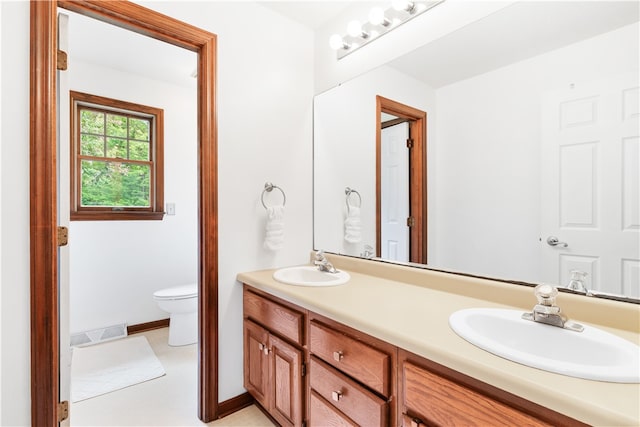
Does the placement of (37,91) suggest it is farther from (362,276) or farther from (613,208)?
(613,208)

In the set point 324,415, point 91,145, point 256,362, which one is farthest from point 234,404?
point 91,145

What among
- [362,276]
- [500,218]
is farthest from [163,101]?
[500,218]

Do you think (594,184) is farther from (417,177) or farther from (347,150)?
(347,150)

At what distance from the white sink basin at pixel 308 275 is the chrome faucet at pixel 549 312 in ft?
2.70

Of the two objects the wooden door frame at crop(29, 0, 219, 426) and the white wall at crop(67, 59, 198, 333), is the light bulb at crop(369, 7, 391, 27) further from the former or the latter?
the white wall at crop(67, 59, 198, 333)

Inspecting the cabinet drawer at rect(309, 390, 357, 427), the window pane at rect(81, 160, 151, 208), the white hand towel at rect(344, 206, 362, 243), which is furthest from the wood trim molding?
the window pane at rect(81, 160, 151, 208)

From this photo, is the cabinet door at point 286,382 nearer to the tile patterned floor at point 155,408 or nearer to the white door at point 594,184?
the tile patterned floor at point 155,408

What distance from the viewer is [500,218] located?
130 cm

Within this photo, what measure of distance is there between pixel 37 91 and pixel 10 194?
420 millimetres

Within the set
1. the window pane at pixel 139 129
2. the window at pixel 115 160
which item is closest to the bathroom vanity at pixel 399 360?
the window at pixel 115 160

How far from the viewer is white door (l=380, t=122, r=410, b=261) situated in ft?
5.50

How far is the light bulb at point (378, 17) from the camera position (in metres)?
1.68

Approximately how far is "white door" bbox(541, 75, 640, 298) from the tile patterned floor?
164cm

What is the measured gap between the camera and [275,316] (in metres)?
1.54
